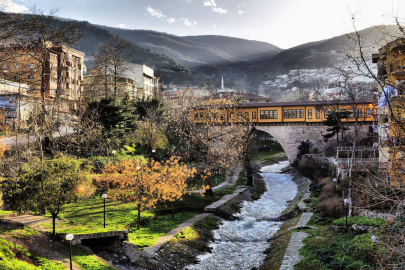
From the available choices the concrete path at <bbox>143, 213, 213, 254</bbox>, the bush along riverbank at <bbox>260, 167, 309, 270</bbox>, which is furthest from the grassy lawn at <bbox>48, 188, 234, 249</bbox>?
the bush along riverbank at <bbox>260, 167, 309, 270</bbox>

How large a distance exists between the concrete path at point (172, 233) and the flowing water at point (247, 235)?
152 centimetres

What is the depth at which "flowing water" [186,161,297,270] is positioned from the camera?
643 inches

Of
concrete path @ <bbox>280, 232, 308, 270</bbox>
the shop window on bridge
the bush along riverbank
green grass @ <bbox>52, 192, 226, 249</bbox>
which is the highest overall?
the shop window on bridge

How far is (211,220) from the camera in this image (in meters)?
22.1

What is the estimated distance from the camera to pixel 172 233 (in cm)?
1827

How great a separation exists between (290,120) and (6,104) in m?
36.8

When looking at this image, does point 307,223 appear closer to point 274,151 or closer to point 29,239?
point 29,239

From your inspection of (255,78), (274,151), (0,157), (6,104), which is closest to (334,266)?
(0,157)

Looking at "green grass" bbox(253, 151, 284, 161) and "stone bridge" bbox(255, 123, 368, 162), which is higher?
"stone bridge" bbox(255, 123, 368, 162)

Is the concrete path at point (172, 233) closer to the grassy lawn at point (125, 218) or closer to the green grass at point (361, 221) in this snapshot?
the grassy lawn at point (125, 218)

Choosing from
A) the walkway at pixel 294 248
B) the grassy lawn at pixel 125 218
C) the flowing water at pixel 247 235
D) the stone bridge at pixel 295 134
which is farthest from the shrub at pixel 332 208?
the stone bridge at pixel 295 134

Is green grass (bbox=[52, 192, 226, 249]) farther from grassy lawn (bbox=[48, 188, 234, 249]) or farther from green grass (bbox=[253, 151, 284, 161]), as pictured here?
green grass (bbox=[253, 151, 284, 161])

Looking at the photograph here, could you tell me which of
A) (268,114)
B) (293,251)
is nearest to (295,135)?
(268,114)

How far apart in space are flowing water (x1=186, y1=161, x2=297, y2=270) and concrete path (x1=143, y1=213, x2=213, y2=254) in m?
1.52
